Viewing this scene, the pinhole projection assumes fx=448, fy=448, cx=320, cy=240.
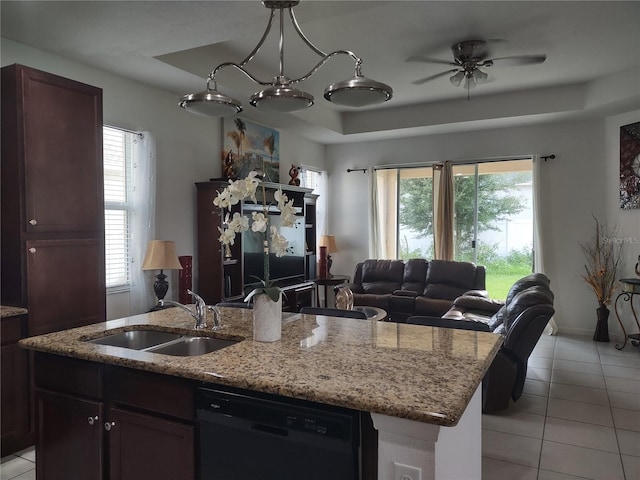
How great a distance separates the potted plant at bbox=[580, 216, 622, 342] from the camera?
18.2 feet

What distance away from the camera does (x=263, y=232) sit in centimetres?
188

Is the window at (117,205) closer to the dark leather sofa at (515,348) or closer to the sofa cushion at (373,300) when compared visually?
the dark leather sofa at (515,348)

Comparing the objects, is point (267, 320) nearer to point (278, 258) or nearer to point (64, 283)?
point (64, 283)

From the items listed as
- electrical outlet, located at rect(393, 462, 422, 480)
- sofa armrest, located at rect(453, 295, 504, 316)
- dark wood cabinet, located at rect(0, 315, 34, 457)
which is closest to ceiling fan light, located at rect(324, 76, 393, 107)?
electrical outlet, located at rect(393, 462, 422, 480)

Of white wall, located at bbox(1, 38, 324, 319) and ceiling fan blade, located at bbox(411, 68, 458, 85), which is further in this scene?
ceiling fan blade, located at bbox(411, 68, 458, 85)

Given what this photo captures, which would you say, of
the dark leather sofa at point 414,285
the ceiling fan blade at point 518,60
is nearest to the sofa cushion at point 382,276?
the dark leather sofa at point 414,285

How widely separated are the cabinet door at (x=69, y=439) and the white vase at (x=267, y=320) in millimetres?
704

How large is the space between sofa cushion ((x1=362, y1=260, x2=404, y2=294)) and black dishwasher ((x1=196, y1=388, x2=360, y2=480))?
488 cm

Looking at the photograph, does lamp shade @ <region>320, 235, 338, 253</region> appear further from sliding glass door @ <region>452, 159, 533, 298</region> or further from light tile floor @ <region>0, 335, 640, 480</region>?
light tile floor @ <region>0, 335, 640, 480</region>

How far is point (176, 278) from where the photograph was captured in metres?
4.50

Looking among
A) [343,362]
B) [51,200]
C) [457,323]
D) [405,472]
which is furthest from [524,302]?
[51,200]

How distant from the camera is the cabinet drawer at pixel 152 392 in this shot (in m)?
1.62

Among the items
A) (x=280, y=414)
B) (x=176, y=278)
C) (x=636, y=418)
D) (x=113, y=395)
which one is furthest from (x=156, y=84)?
(x=636, y=418)

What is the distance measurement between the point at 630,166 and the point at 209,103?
5.35m
